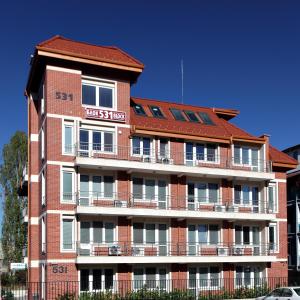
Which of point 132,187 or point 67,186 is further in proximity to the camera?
point 132,187

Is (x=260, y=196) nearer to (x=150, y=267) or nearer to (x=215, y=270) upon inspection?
(x=215, y=270)

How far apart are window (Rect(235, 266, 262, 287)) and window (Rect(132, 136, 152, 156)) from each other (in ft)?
33.1


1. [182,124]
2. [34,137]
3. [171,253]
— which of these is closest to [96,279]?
[171,253]

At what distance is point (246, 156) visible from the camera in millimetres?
38656

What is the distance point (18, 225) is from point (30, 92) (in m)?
20.5

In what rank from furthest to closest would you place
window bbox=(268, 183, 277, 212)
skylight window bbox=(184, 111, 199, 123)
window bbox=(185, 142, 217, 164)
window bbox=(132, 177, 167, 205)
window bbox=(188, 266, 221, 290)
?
skylight window bbox=(184, 111, 199, 123)
window bbox=(268, 183, 277, 212)
window bbox=(185, 142, 217, 164)
window bbox=(188, 266, 221, 290)
window bbox=(132, 177, 167, 205)

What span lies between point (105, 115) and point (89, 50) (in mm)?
4253

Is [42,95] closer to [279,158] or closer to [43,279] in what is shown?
[43,279]

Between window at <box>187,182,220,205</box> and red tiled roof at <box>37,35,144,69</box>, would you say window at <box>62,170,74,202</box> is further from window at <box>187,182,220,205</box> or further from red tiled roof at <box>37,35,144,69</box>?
window at <box>187,182,220,205</box>

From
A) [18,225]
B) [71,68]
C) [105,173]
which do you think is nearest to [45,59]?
[71,68]

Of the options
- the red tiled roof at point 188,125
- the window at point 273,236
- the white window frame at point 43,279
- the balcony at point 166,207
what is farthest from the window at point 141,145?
the window at point 273,236

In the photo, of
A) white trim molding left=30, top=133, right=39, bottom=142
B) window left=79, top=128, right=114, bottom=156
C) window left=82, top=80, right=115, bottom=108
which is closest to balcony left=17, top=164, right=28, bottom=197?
white trim molding left=30, top=133, right=39, bottom=142

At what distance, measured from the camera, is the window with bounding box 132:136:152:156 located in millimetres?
34781

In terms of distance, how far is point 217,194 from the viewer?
121ft
